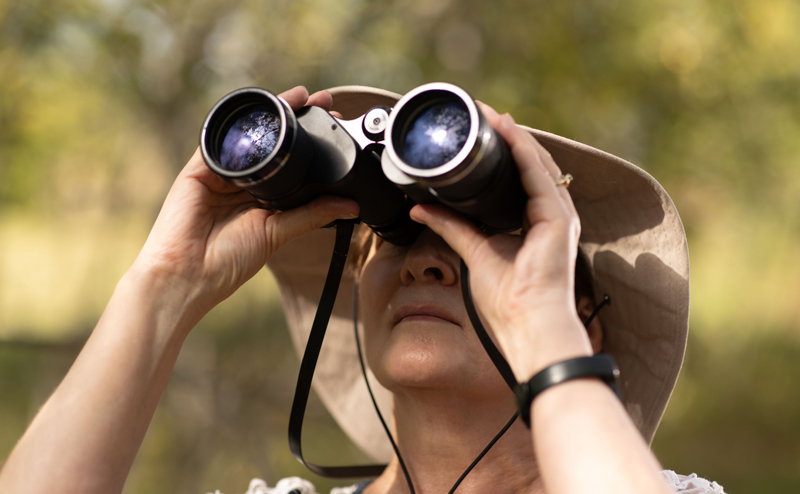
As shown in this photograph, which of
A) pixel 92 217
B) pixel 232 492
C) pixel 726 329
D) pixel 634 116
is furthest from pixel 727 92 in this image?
pixel 92 217

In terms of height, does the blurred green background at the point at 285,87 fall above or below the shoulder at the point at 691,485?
above

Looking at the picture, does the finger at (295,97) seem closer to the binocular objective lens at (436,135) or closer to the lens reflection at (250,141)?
the lens reflection at (250,141)

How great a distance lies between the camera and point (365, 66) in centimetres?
420

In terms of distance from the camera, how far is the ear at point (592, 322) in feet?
5.04

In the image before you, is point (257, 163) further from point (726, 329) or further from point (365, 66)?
point (726, 329)

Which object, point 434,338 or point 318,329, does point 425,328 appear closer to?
point 434,338

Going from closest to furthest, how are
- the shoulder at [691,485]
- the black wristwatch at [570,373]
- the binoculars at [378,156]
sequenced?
1. the black wristwatch at [570,373]
2. the binoculars at [378,156]
3. the shoulder at [691,485]

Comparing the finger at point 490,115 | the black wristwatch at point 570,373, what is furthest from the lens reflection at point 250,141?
the black wristwatch at point 570,373

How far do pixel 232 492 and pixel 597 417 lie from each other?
3.64 metres

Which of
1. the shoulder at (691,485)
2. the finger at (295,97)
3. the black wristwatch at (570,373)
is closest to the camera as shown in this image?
the black wristwatch at (570,373)

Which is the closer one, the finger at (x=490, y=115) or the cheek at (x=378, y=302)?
the finger at (x=490, y=115)

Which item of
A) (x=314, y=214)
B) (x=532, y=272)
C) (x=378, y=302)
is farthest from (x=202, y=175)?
(x=532, y=272)

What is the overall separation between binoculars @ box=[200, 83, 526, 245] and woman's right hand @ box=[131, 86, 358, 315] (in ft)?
0.14

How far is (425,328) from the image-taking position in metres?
1.32
